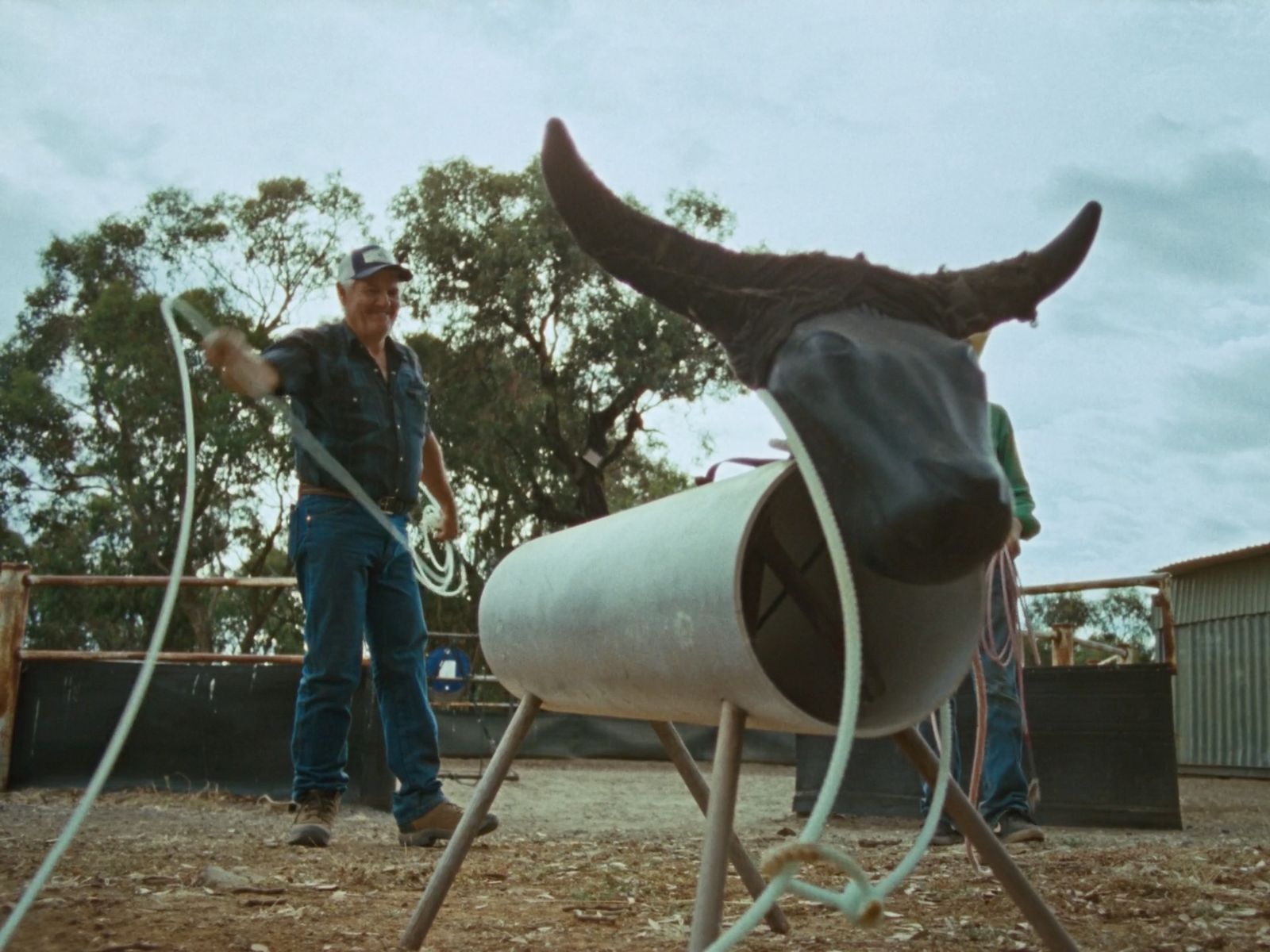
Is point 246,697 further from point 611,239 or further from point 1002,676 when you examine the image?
point 611,239

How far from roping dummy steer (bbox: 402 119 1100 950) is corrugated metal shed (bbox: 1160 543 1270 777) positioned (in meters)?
13.6

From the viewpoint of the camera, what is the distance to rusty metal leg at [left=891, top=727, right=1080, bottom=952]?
2090 mm

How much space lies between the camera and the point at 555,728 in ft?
39.4

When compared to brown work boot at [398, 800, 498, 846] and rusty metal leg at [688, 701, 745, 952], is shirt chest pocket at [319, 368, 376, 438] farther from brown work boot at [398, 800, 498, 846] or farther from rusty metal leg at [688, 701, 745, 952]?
rusty metal leg at [688, 701, 745, 952]

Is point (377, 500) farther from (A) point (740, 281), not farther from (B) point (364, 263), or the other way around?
(A) point (740, 281)

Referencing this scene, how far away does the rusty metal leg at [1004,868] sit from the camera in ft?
6.86

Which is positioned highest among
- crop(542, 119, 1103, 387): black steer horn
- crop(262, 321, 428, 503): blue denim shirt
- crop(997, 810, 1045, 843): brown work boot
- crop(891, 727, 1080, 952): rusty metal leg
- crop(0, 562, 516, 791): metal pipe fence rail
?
crop(262, 321, 428, 503): blue denim shirt

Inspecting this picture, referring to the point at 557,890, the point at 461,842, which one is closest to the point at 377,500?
the point at 557,890

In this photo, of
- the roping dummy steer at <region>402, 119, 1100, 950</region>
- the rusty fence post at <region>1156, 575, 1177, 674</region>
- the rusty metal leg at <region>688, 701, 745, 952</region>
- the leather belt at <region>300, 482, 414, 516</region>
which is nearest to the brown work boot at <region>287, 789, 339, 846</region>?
the leather belt at <region>300, 482, 414, 516</region>

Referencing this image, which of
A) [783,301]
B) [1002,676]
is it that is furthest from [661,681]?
[1002,676]

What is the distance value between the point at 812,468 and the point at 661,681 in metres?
0.52

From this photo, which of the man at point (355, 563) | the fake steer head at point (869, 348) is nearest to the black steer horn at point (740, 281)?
the fake steer head at point (869, 348)

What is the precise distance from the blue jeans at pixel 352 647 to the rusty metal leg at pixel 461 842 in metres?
1.66

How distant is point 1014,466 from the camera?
4.91 m
